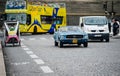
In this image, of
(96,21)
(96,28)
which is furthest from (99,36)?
(96,21)

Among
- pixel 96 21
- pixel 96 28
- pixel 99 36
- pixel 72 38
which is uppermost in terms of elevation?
pixel 96 21

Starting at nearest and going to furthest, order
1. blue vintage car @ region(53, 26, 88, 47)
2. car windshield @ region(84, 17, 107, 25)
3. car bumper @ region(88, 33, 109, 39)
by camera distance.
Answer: blue vintage car @ region(53, 26, 88, 47), car bumper @ region(88, 33, 109, 39), car windshield @ region(84, 17, 107, 25)

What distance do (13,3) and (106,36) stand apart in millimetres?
18527

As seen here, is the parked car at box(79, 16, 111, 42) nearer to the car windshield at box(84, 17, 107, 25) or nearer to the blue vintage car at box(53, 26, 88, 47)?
the car windshield at box(84, 17, 107, 25)

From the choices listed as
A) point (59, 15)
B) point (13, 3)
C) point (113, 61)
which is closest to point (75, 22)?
point (59, 15)

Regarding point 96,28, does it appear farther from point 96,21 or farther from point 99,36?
point 96,21

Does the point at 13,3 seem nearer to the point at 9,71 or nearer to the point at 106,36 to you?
the point at 106,36

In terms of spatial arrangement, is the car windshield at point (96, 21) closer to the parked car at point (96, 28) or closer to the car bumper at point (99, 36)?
the parked car at point (96, 28)

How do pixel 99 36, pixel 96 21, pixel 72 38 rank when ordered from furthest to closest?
pixel 96 21, pixel 99 36, pixel 72 38

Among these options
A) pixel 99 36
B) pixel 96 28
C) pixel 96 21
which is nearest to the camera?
pixel 99 36

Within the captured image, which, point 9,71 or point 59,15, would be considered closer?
point 9,71

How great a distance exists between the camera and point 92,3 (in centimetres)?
9206

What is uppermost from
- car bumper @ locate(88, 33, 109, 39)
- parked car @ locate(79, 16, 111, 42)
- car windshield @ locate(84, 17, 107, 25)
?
car windshield @ locate(84, 17, 107, 25)

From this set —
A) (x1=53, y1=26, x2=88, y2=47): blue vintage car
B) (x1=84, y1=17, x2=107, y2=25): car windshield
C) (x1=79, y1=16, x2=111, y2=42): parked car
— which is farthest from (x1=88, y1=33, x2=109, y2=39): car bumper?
(x1=53, y1=26, x2=88, y2=47): blue vintage car
